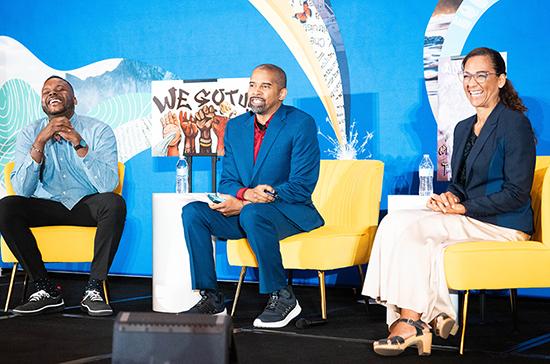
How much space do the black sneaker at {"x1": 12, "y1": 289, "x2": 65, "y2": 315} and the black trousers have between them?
0.36 feet

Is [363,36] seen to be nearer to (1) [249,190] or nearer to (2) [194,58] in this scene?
(2) [194,58]

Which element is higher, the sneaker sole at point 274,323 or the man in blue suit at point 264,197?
the man in blue suit at point 264,197

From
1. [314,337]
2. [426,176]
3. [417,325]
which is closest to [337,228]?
[426,176]

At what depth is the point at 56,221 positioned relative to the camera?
461 cm

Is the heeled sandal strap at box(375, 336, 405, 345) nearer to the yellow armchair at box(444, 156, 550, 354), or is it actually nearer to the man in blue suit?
the yellow armchair at box(444, 156, 550, 354)

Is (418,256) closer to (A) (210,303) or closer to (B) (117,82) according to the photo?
(A) (210,303)

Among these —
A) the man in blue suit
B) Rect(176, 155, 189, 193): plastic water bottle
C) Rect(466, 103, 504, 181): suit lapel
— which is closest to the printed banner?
Rect(176, 155, 189, 193): plastic water bottle

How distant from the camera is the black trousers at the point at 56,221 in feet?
14.6

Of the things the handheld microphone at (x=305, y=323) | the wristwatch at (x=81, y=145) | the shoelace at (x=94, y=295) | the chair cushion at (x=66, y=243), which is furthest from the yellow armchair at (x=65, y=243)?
the handheld microphone at (x=305, y=323)

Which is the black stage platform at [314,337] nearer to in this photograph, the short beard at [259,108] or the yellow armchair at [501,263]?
the yellow armchair at [501,263]

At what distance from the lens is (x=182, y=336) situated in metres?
2.10

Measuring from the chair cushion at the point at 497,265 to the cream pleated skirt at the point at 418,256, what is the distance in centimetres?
6

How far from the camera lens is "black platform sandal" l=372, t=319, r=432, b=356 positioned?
3213 millimetres

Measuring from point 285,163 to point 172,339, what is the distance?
217 centimetres
